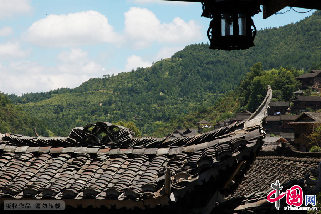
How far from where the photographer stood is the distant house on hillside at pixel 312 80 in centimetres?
8669

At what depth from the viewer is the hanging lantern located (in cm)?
589

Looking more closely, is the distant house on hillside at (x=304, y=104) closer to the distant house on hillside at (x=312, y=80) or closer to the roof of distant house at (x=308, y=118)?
the distant house on hillside at (x=312, y=80)

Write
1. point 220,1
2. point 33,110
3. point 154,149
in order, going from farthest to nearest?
point 33,110
point 154,149
point 220,1

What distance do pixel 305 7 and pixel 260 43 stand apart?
163 meters

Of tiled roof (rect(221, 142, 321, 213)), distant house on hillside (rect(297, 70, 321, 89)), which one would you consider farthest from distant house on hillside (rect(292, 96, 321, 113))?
tiled roof (rect(221, 142, 321, 213))

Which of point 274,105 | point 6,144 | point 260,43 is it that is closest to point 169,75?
point 260,43

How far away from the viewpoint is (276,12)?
6008 millimetres

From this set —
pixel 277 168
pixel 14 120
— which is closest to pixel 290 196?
pixel 277 168

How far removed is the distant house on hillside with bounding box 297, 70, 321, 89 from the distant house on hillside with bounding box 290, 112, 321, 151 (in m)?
38.1

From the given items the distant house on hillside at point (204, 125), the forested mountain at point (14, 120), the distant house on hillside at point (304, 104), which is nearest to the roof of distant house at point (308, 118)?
the distant house on hillside at point (304, 104)

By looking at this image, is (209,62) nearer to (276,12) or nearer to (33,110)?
(33,110)

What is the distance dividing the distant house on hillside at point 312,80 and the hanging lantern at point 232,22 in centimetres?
8396

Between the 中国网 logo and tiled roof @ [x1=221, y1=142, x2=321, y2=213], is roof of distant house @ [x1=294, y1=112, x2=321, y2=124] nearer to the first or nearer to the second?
tiled roof @ [x1=221, y1=142, x2=321, y2=213]

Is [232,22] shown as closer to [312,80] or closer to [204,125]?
[312,80]
